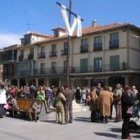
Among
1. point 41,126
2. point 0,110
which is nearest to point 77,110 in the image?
point 0,110

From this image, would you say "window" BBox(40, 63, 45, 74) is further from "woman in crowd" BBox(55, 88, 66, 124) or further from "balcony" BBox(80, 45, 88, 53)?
"woman in crowd" BBox(55, 88, 66, 124)

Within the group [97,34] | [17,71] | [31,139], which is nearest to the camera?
[31,139]

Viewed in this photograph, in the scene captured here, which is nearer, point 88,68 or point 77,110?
point 77,110

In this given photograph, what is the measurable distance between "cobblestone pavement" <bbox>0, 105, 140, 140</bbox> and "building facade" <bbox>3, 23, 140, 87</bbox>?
2663cm

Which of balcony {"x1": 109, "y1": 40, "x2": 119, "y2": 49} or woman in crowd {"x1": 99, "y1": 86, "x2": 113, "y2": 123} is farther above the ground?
balcony {"x1": 109, "y1": 40, "x2": 119, "y2": 49}

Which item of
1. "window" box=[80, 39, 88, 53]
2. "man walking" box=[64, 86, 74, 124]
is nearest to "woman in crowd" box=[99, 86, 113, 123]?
"man walking" box=[64, 86, 74, 124]

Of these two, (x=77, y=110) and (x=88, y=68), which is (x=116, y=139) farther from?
(x=88, y=68)

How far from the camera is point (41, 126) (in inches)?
568

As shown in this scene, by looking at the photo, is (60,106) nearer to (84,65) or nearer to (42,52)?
(84,65)

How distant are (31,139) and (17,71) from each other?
51.1 m

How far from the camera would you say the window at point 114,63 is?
42.5 meters

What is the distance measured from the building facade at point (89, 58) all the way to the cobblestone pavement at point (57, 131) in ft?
87.4

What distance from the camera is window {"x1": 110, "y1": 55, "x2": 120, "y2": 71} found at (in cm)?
4247

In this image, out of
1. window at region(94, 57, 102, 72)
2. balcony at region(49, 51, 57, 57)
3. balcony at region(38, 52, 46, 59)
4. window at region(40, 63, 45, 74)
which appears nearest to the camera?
window at region(94, 57, 102, 72)
